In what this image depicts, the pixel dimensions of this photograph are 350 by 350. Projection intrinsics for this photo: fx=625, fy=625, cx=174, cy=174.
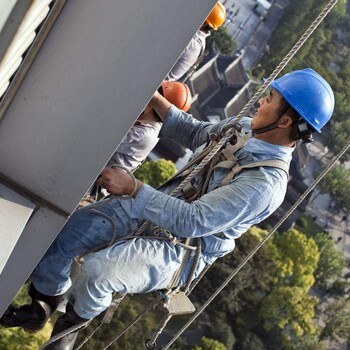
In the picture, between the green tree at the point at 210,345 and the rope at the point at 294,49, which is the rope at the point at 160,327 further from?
the green tree at the point at 210,345

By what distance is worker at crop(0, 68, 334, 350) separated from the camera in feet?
7.55

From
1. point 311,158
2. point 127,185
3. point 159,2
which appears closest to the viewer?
point 159,2

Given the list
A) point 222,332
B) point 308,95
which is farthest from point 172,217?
point 222,332

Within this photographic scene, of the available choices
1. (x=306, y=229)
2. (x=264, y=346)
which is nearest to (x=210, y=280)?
(x=264, y=346)

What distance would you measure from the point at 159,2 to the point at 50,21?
328 millimetres

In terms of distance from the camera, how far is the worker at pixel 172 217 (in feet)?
7.55

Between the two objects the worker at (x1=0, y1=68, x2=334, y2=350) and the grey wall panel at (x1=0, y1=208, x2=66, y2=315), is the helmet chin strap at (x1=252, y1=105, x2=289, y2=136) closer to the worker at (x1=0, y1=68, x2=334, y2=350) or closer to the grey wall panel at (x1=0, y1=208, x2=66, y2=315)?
the worker at (x1=0, y1=68, x2=334, y2=350)

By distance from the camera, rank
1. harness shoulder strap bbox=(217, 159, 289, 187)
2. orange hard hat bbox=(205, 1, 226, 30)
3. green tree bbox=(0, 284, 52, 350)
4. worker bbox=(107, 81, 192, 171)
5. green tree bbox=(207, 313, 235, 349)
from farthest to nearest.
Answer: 1. green tree bbox=(207, 313, 235, 349)
2. green tree bbox=(0, 284, 52, 350)
3. orange hard hat bbox=(205, 1, 226, 30)
4. worker bbox=(107, 81, 192, 171)
5. harness shoulder strap bbox=(217, 159, 289, 187)

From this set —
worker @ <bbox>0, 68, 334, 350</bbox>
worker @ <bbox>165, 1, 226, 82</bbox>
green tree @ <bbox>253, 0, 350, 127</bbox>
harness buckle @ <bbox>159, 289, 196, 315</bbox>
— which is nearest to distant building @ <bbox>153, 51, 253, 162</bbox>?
green tree @ <bbox>253, 0, 350, 127</bbox>

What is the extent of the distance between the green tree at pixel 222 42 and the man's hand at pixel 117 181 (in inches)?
1012

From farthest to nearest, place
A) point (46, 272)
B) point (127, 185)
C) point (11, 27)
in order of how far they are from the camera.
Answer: point (46, 272)
point (127, 185)
point (11, 27)

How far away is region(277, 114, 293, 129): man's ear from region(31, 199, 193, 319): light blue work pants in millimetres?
647

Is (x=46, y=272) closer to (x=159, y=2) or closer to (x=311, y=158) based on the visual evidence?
(x=159, y=2)

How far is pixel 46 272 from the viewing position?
266 centimetres
